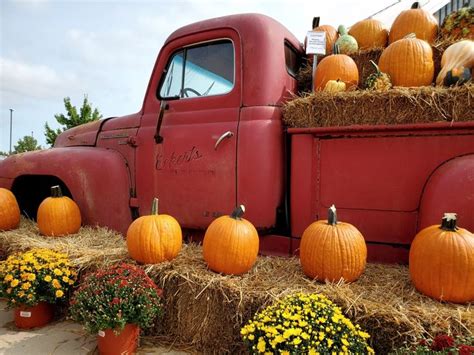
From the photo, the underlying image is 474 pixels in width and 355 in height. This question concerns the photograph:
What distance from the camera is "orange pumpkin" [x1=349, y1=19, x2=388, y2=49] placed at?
3.60 m

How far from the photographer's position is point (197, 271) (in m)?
2.40

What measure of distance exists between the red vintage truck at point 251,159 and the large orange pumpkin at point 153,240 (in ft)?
1.13

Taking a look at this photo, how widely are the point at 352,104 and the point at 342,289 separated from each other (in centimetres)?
127

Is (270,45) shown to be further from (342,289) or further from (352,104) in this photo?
(342,289)

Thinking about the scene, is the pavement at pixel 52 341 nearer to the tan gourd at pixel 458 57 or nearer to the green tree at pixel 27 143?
the tan gourd at pixel 458 57

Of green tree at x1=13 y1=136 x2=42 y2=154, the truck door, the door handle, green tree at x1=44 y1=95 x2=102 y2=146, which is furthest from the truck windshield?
green tree at x1=13 y1=136 x2=42 y2=154

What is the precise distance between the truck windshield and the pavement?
6.86 feet

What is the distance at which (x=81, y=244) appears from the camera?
309cm

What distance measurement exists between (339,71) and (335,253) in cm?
160

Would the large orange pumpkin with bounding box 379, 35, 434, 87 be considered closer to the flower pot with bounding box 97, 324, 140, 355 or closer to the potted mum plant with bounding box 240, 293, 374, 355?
the potted mum plant with bounding box 240, 293, 374, 355

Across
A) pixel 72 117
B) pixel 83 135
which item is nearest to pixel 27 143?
pixel 72 117

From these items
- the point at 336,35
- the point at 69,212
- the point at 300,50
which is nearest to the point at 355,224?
the point at 300,50

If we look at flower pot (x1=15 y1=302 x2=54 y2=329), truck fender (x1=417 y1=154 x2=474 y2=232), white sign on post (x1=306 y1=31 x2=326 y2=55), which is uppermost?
white sign on post (x1=306 y1=31 x2=326 y2=55)

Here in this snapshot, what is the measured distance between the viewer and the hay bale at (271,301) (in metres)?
1.73
